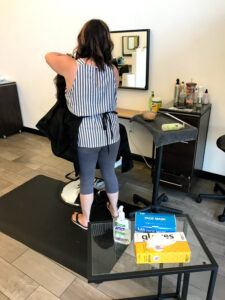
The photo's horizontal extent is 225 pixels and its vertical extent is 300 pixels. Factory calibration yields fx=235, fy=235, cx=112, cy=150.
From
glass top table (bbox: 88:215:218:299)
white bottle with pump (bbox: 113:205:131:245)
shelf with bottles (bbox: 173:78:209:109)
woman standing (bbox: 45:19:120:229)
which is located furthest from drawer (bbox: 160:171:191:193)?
white bottle with pump (bbox: 113:205:131:245)

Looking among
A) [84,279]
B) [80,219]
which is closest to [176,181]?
[80,219]

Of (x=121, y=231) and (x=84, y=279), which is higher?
(x=121, y=231)

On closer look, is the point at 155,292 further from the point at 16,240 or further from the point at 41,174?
the point at 41,174

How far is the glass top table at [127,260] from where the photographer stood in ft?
2.84

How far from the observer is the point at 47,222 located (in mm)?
1845

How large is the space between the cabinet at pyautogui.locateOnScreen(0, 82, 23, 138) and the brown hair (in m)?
2.65

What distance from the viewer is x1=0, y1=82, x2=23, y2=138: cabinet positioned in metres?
3.49

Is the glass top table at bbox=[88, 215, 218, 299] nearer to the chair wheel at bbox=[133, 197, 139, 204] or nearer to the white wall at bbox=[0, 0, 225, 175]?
the chair wheel at bbox=[133, 197, 139, 204]

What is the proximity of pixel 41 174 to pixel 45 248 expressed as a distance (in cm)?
108

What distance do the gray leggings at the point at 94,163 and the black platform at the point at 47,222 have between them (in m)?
0.38

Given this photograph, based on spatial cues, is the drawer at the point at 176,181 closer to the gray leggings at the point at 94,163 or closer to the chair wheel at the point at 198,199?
the chair wheel at the point at 198,199

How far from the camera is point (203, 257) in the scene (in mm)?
907

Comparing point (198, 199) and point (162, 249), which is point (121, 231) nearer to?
point (162, 249)

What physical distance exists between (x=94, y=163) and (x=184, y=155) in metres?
0.90
